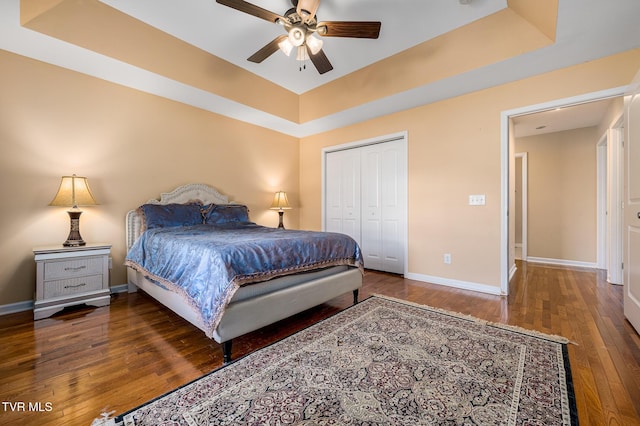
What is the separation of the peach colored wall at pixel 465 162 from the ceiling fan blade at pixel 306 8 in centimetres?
222

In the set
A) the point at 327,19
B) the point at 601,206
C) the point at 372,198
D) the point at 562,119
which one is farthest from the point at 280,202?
the point at 601,206

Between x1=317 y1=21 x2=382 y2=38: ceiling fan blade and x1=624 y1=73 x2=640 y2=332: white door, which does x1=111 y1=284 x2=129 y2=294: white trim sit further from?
x1=624 y1=73 x2=640 y2=332: white door

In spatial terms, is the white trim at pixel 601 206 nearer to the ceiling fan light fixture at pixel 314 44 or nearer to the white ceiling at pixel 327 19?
the white ceiling at pixel 327 19

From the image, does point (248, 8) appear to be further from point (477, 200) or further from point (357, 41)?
point (477, 200)

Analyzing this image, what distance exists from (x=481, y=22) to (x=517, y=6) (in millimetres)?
320

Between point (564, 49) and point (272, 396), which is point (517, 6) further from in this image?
point (272, 396)

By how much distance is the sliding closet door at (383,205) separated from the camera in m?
4.14

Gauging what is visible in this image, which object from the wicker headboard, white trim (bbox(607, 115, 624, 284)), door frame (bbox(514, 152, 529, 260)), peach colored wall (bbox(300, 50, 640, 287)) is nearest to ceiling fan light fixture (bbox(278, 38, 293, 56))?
peach colored wall (bbox(300, 50, 640, 287))

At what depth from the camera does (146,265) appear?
273 centimetres

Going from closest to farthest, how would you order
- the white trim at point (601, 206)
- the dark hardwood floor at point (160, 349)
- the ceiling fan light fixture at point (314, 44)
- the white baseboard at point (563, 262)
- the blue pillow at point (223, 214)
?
the dark hardwood floor at point (160, 349) → the ceiling fan light fixture at point (314, 44) → the blue pillow at point (223, 214) → the white trim at point (601, 206) → the white baseboard at point (563, 262)

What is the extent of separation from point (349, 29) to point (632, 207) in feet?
9.05

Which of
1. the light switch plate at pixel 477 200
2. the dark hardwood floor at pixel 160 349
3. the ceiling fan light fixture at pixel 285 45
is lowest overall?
the dark hardwood floor at pixel 160 349

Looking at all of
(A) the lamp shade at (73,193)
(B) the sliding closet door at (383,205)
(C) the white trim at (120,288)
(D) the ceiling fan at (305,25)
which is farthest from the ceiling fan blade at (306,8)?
(C) the white trim at (120,288)

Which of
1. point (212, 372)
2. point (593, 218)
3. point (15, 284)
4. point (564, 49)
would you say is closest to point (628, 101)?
point (564, 49)
